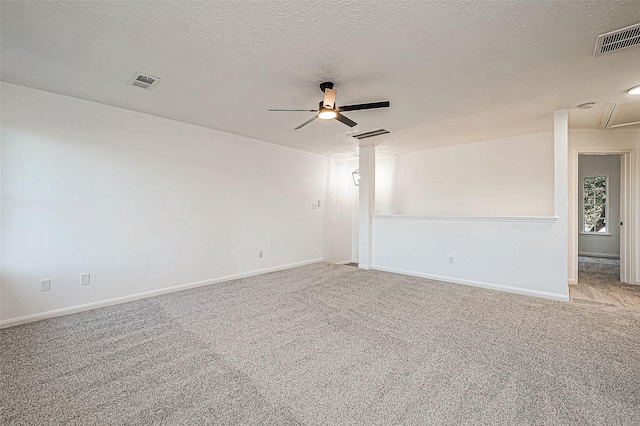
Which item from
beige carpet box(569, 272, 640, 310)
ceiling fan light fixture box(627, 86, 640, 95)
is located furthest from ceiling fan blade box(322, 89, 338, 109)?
beige carpet box(569, 272, 640, 310)

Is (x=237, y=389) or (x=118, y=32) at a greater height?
(x=118, y=32)

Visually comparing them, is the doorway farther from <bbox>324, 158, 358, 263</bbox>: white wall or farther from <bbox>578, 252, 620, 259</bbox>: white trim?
<bbox>324, 158, 358, 263</bbox>: white wall

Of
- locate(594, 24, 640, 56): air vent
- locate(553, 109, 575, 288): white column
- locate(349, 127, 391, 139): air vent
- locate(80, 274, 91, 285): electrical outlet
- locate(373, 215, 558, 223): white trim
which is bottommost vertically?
locate(80, 274, 91, 285): electrical outlet

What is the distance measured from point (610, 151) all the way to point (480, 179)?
188 cm

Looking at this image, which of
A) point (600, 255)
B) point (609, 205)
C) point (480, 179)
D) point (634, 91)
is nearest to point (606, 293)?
point (480, 179)

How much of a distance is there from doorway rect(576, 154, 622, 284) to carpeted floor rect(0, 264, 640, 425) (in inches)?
200

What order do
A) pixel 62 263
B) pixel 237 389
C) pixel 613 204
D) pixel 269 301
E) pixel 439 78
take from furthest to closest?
pixel 613 204, pixel 269 301, pixel 62 263, pixel 439 78, pixel 237 389

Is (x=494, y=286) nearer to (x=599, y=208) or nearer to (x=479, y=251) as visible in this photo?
(x=479, y=251)

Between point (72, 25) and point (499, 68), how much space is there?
3543 mm

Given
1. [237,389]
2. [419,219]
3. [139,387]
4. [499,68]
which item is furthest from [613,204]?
[139,387]

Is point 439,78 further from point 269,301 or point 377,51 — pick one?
point 269,301

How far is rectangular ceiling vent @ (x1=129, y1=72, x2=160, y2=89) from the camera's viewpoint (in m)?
2.73

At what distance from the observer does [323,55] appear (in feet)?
7.72

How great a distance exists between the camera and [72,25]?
6.51ft
